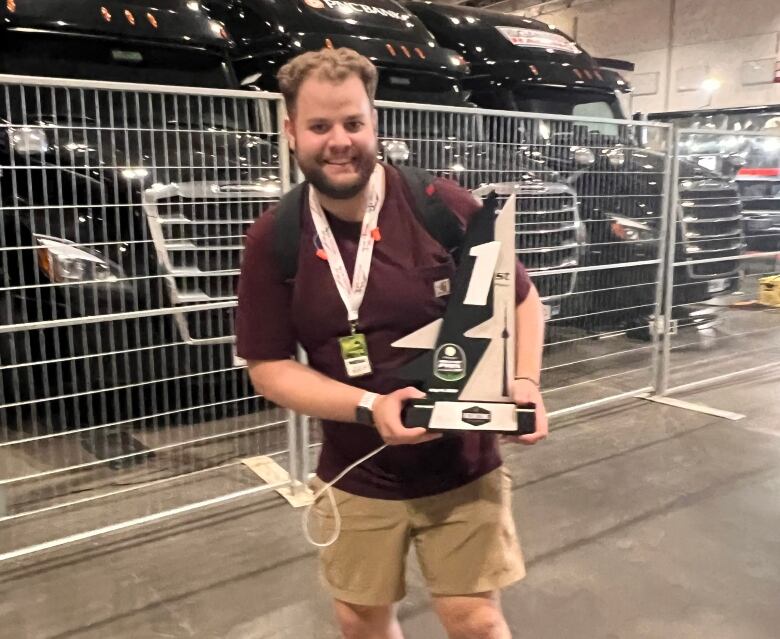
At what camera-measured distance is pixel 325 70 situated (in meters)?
1.51

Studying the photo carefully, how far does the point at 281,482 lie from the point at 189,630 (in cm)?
112

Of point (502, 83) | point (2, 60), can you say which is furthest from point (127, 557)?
point (502, 83)

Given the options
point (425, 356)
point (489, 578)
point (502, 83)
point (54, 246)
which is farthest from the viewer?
point (502, 83)

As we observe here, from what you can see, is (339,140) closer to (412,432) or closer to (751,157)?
(412,432)

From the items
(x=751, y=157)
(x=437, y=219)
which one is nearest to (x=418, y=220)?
(x=437, y=219)

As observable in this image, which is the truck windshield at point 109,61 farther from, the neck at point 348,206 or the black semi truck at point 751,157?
the black semi truck at point 751,157

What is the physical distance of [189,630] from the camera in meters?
2.57

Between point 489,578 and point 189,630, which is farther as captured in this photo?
point 189,630

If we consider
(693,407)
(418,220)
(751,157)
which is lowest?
(693,407)

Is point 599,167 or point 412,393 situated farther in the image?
point 599,167

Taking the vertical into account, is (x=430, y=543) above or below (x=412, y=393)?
below

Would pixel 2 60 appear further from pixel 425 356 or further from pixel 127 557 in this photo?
pixel 425 356

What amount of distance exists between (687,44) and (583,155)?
9.76 meters

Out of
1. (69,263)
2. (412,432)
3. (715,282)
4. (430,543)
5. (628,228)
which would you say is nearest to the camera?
(412,432)
